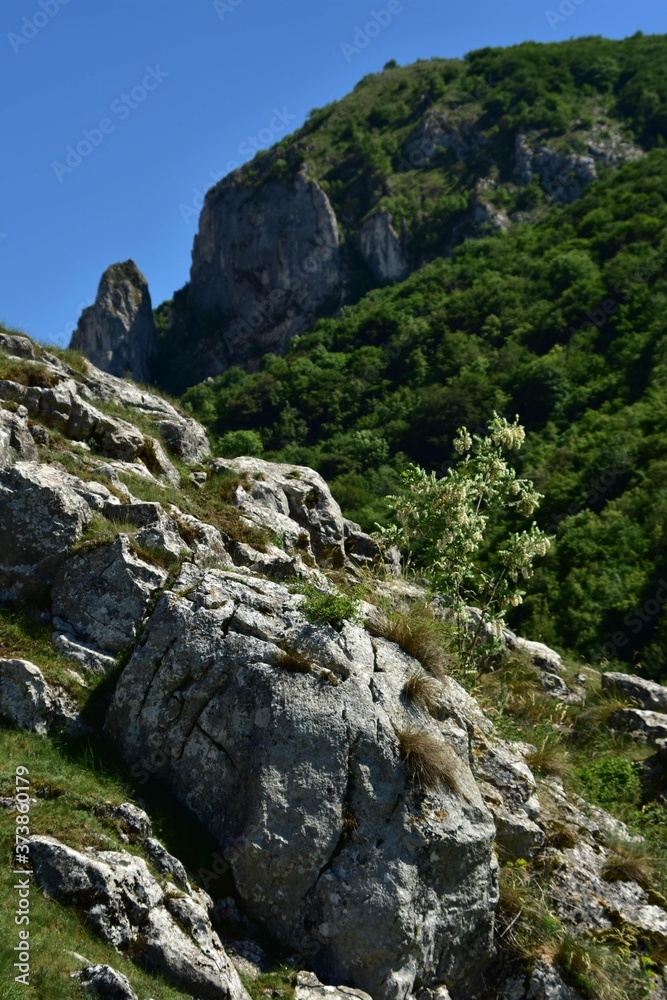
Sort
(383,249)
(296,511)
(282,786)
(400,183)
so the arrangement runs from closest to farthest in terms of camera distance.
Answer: (282,786) → (296,511) → (383,249) → (400,183)

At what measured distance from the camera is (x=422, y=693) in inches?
290

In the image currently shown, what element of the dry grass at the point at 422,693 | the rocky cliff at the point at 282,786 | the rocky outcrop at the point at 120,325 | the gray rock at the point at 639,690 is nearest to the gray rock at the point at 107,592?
the rocky cliff at the point at 282,786

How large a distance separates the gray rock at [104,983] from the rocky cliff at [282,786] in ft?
0.04

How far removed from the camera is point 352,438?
166ft

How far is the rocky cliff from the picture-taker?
18.6ft

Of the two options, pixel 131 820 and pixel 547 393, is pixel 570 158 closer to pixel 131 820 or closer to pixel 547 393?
pixel 547 393

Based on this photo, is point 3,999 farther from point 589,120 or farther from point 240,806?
point 589,120

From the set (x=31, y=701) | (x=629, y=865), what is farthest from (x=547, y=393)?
(x=31, y=701)

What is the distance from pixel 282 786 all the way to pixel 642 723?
237 inches

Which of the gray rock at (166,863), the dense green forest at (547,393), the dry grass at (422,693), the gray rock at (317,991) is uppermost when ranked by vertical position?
the dense green forest at (547,393)

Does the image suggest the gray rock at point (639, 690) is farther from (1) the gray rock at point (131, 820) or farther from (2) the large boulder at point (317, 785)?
(1) the gray rock at point (131, 820)

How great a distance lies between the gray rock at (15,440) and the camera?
8.55 metres

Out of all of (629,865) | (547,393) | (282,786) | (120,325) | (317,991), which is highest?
(120,325)

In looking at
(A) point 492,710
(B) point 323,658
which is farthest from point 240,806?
(A) point 492,710
